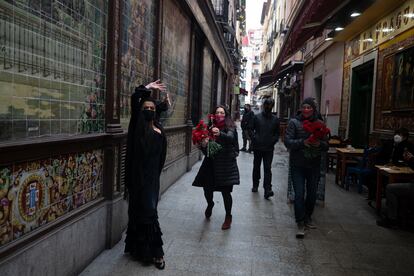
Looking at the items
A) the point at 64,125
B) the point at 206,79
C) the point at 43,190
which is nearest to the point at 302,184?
the point at 64,125

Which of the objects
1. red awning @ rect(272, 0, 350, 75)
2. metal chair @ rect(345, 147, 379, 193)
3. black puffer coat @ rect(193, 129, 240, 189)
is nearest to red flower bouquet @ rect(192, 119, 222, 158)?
black puffer coat @ rect(193, 129, 240, 189)

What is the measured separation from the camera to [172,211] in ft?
21.0

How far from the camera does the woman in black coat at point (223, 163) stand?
5.45m

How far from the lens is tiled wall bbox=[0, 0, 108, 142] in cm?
280

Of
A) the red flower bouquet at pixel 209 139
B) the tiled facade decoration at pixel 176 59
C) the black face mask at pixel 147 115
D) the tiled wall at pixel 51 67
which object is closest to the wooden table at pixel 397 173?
the red flower bouquet at pixel 209 139

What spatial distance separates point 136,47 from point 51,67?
2.41 metres

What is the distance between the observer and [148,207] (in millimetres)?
4117

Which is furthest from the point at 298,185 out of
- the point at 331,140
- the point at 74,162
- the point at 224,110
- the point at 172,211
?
the point at 331,140

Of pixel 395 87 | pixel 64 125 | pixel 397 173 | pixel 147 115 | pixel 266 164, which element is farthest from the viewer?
pixel 395 87

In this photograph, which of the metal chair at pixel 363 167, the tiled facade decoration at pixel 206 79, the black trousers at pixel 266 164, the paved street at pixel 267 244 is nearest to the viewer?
the paved street at pixel 267 244

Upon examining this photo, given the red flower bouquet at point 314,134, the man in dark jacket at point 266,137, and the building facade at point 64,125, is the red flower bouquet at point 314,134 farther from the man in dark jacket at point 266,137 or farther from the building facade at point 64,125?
the building facade at point 64,125

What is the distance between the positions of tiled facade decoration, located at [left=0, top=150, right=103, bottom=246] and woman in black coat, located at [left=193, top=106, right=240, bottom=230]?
1.74 metres

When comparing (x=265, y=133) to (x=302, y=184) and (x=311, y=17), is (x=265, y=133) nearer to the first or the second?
(x=302, y=184)

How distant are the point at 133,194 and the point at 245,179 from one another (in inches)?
232
